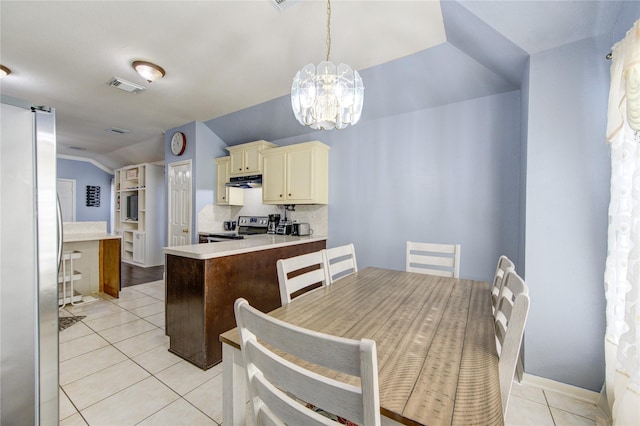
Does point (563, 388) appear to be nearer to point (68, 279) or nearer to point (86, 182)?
point (68, 279)

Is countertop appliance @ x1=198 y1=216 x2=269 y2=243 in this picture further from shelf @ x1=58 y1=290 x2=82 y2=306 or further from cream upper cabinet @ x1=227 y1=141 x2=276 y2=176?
shelf @ x1=58 y1=290 x2=82 y2=306

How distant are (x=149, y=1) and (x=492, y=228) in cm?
328

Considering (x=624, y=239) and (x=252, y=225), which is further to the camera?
(x=252, y=225)

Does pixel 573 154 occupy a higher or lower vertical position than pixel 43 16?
lower

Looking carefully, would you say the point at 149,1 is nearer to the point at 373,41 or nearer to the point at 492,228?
the point at 373,41

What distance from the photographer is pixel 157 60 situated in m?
2.53

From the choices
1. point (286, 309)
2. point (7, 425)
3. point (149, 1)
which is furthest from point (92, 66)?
point (286, 309)

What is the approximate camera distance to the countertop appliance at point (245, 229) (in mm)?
3832

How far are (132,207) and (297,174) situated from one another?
16.7 ft

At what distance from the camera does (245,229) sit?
4.27 m

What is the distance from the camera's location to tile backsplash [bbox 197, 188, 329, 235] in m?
3.63

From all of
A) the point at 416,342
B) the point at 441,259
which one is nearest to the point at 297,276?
the point at 416,342

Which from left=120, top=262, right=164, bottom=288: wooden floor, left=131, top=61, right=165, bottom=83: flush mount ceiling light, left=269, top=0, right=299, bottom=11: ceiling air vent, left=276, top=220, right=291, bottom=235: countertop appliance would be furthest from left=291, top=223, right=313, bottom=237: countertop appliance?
left=120, top=262, right=164, bottom=288: wooden floor

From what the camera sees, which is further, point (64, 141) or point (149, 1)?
point (64, 141)
